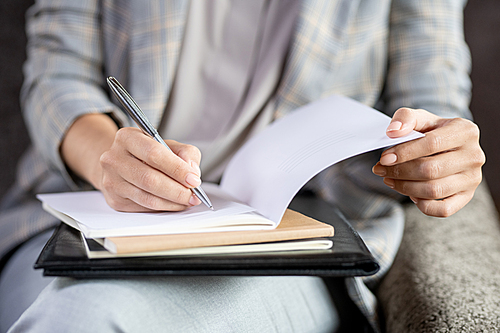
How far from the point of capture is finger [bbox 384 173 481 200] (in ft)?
1.24

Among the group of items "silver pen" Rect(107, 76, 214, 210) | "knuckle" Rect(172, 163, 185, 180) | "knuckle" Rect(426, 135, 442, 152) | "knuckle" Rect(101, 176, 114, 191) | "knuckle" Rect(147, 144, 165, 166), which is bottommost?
"knuckle" Rect(101, 176, 114, 191)

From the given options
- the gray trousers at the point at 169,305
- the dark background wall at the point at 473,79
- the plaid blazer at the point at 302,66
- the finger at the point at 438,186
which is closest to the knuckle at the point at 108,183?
the gray trousers at the point at 169,305

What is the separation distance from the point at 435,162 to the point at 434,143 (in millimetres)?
22

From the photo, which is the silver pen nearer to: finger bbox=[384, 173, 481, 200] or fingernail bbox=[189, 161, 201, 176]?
fingernail bbox=[189, 161, 201, 176]

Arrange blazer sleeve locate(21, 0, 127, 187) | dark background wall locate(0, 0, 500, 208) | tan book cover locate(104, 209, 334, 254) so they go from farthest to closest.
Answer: dark background wall locate(0, 0, 500, 208), blazer sleeve locate(21, 0, 127, 187), tan book cover locate(104, 209, 334, 254)

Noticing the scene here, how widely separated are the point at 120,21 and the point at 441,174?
0.55 metres

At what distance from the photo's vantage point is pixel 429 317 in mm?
389

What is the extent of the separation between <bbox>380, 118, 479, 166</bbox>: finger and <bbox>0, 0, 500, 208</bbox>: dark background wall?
60cm

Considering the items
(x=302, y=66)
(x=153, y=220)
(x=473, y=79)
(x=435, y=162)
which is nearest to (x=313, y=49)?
(x=302, y=66)

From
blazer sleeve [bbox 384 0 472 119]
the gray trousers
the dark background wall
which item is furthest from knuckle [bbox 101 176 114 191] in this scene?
the dark background wall

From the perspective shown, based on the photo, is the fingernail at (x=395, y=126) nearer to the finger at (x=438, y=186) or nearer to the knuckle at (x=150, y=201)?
the finger at (x=438, y=186)

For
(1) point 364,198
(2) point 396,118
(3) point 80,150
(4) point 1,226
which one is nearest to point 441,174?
(2) point 396,118

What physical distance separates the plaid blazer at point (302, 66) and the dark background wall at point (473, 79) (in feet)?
0.69

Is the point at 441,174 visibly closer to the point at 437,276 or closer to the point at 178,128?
the point at 437,276
